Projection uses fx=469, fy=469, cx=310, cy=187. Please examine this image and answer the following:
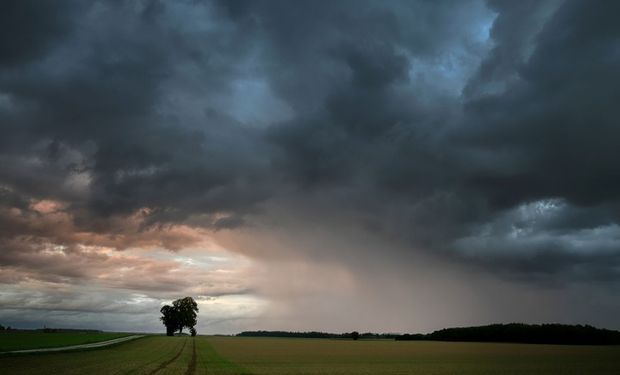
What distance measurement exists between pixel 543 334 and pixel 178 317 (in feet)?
425

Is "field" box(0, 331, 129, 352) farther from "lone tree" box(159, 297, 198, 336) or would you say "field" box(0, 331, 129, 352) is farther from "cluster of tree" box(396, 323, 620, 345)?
"cluster of tree" box(396, 323, 620, 345)

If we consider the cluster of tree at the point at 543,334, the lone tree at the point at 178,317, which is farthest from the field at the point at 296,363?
the lone tree at the point at 178,317

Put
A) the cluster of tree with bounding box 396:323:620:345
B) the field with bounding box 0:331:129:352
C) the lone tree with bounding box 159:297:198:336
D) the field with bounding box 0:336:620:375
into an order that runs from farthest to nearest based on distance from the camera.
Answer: the lone tree with bounding box 159:297:198:336
the cluster of tree with bounding box 396:323:620:345
the field with bounding box 0:331:129:352
the field with bounding box 0:336:620:375

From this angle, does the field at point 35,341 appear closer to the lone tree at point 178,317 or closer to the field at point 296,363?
the field at point 296,363

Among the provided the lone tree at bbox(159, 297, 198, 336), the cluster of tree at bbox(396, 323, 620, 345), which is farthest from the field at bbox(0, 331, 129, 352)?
the cluster of tree at bbox(396, 323, 620, 345)

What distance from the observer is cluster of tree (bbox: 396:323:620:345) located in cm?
13405

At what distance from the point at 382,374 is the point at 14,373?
26789 mm

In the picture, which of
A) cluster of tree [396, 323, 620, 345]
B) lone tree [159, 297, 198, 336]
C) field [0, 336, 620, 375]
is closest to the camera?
field [0, 336, 620, 375]

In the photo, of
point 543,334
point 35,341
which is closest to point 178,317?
point 35,341

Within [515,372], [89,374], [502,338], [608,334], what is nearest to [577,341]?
[608,334]

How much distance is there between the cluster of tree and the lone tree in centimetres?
10432

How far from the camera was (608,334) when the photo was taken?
135625 mm

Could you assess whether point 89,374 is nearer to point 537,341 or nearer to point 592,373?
point 592,373

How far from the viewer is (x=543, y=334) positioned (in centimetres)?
14488
